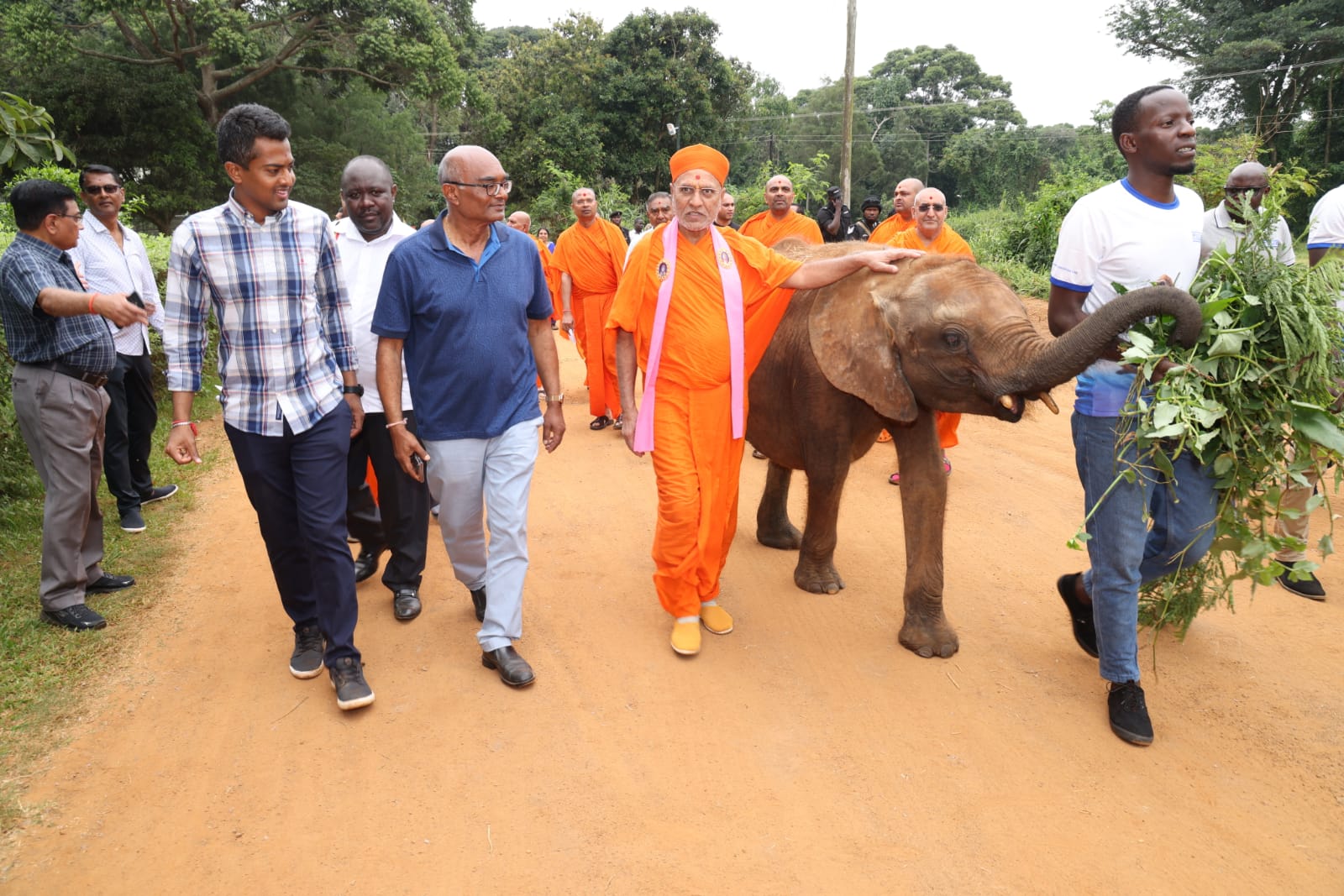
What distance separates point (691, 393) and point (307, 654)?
2180 mm

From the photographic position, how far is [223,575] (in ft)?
17.3

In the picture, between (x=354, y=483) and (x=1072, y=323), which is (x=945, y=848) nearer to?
(x=1072, y=323)

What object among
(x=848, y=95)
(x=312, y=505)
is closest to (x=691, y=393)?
(x=312, y=505)

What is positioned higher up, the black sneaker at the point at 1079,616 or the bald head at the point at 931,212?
the bald head at the point at 931,212

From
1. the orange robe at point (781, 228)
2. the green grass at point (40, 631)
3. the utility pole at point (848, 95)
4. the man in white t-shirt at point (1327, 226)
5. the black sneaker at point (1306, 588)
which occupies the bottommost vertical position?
the green grass at point (40, 631)

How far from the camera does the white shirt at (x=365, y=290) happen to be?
4508mm

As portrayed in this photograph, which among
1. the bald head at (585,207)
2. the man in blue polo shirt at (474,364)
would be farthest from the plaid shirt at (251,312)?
the bald head at (585,207)

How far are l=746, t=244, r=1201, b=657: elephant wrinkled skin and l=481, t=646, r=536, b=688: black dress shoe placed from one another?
178 centimetres

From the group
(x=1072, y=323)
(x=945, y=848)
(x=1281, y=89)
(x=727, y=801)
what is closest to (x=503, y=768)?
(x=727, y=801)

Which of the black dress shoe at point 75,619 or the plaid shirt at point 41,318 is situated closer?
the plaid shirt at point 41,318

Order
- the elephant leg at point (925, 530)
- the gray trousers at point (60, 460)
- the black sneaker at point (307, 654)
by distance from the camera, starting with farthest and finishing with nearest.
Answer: the gray trousers at point (60, 460), the elephant leg at point (925, 530), the black sneaker at point (307, 654)

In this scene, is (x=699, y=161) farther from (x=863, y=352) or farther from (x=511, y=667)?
(x=511, y=667)

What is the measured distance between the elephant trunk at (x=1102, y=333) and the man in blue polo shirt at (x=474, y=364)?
7.08 feet

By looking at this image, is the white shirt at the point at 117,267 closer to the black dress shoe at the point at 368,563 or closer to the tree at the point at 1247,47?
the black dress shoe at the point at 368,563
